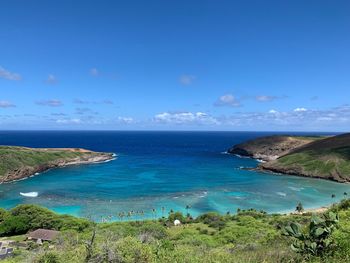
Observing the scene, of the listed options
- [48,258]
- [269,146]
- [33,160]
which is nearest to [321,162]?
[269,146]

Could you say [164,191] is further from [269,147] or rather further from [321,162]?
[269,147]

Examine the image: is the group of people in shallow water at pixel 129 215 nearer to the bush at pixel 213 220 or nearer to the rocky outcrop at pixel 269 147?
the bush at pixel 213 220

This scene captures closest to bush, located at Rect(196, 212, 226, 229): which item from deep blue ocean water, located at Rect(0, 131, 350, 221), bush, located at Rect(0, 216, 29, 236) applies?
deep blue ocean water, located at Rect(0, 131, 350, 221)

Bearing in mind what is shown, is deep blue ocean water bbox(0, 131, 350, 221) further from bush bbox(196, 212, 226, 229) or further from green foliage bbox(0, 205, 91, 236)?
green foliage bbox(0, 205, 91, 236)

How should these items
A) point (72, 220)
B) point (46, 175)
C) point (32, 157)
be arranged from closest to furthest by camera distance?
point (72, 220)
point (46, 175)
point (32, 157)

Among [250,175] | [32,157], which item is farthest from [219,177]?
[32,157]

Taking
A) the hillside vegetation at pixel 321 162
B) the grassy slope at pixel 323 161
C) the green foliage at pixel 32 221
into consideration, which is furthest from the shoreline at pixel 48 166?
the grassy slope at pixel 323 161

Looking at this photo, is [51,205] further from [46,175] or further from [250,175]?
[250,175]
